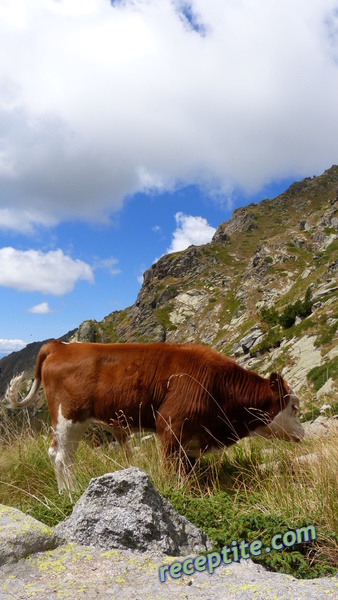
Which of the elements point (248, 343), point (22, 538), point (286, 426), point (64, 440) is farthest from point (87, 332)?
point (22, 538)

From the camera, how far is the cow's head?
6457 mm

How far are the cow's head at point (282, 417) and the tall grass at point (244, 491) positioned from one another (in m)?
0.22

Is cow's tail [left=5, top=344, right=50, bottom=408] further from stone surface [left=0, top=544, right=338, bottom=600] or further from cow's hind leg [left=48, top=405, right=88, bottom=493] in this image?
stone surface [left=0, top=544, right=338, bottom=600]

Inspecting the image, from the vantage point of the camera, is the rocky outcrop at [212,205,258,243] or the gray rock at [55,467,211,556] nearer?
the gray rock at [55,467,211,556]

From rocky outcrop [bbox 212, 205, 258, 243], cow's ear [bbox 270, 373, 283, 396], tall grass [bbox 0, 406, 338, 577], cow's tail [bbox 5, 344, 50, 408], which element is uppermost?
rocky outcrop [bbox 212, 205, 258, 243]

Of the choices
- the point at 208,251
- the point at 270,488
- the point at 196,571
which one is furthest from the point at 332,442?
the point at 208,251

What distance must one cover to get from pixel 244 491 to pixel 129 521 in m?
2.40

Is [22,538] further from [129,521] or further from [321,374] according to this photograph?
[321,374]

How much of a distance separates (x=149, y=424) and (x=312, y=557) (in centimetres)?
308

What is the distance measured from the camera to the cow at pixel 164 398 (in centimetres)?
579

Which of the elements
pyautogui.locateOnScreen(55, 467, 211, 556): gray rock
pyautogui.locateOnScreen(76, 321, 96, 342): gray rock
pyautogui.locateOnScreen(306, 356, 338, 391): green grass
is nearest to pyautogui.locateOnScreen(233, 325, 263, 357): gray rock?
pyautogui.locateOnScreen(306, 356, 338, 391): green grass

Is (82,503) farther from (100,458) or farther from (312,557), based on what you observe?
(100,458)

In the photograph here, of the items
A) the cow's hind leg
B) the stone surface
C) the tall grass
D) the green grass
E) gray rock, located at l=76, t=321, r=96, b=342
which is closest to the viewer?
the stone surface

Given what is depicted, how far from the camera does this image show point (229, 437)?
613 centimetres
